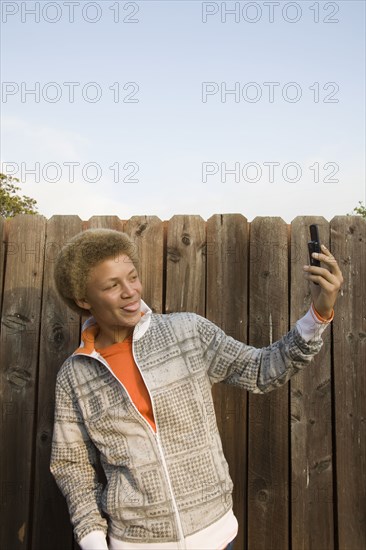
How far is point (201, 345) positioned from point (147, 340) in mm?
223

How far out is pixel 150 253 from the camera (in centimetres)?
305

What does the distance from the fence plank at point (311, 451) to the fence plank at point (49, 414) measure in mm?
1203

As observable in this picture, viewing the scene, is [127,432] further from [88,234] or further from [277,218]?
[277,218]

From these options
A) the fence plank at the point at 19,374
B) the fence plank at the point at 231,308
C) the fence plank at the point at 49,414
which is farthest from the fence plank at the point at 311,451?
the fence plank at the point at 19,374

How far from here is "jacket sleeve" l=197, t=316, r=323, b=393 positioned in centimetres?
212

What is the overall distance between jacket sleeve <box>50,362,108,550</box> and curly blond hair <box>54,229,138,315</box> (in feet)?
1.28

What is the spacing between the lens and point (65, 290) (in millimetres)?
2408

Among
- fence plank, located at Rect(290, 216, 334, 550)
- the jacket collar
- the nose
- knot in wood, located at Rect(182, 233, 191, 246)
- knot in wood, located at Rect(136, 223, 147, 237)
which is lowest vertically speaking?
fence plank, located at Rect(290, 216, 334, 550)

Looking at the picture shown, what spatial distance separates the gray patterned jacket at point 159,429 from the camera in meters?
2.08

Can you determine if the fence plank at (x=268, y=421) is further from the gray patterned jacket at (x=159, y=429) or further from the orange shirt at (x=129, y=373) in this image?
the orange shirt at (x=129, y=373)

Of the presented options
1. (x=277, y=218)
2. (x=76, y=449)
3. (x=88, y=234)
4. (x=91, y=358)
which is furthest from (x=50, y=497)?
(x=277, y=218)

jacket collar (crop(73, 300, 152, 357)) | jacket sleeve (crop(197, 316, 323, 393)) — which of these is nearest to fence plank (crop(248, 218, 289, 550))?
jacket sleeve (crop(197, 316, 323, 393))

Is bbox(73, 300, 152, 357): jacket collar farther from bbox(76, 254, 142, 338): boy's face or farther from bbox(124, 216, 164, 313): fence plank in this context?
bbox(124, 216, 164, 313): fence plank

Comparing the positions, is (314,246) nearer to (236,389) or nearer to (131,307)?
(131,307)
